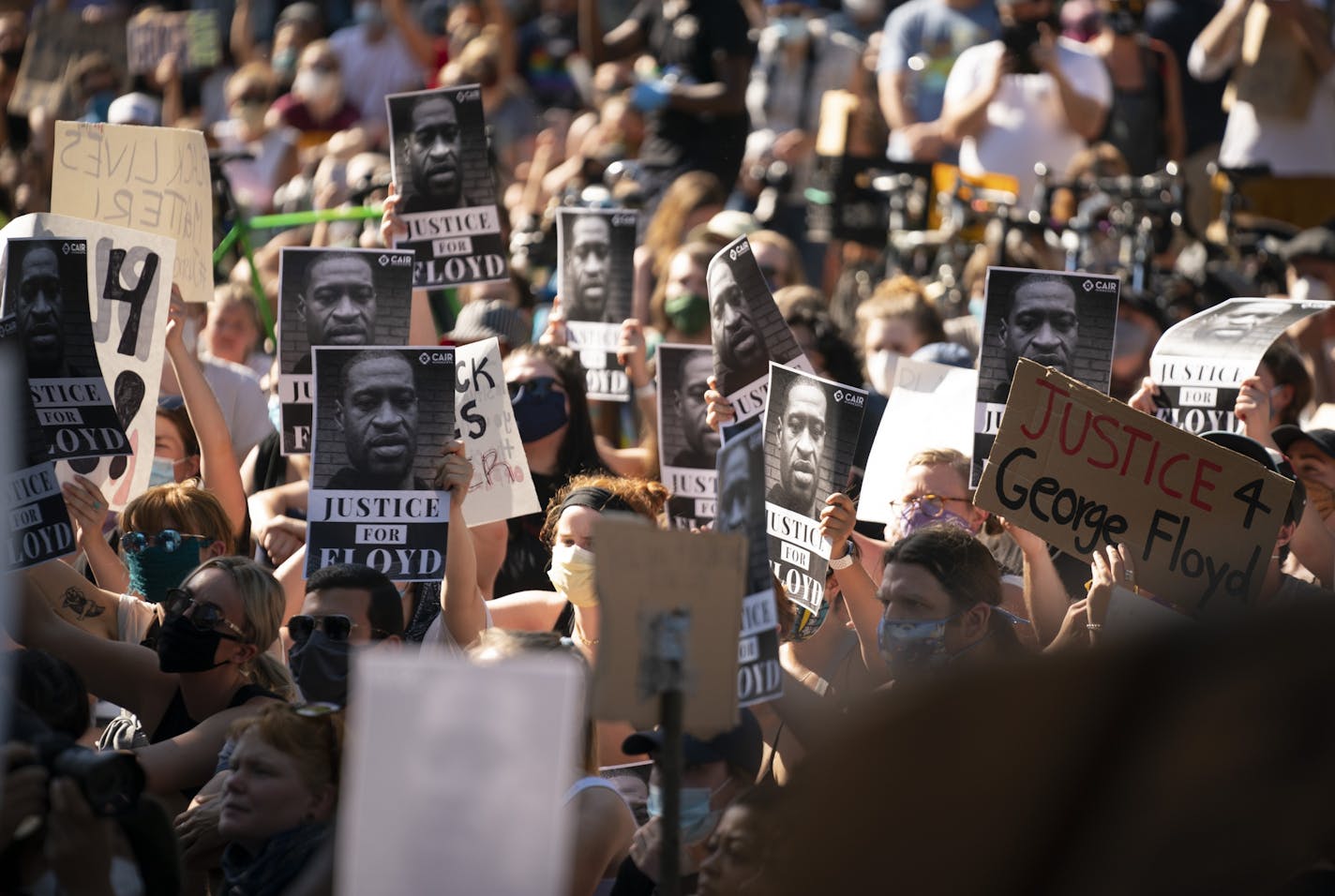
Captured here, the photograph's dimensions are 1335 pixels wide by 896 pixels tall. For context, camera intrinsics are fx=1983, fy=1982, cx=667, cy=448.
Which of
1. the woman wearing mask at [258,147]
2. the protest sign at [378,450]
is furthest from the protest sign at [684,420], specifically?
the woman wearing mask at [258,147]

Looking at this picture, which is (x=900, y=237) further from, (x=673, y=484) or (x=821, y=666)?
(x=821, y=666)

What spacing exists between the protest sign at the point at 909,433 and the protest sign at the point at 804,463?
0.53 metres

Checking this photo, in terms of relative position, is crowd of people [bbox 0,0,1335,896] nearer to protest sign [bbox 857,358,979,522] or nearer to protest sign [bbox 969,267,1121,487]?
protest sign [bbox 969,267,1121,487]

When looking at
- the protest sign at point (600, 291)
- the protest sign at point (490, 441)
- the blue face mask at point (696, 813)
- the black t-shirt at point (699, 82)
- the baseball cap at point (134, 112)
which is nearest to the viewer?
the blue face mask at point (696, 813)

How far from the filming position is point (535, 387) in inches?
235

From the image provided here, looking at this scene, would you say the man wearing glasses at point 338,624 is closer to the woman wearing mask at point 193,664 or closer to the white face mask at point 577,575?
the woman wearing mask at point 193,664

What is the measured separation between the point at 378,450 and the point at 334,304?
3.14 ft

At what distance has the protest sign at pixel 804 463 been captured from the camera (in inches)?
182

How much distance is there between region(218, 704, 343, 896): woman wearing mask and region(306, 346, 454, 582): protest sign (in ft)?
4.22

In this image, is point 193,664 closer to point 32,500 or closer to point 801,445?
point 32,500

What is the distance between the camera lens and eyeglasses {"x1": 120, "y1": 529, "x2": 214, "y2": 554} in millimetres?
4831

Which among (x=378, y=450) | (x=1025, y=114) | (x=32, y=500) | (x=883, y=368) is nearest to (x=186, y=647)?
(x=32, y=500)

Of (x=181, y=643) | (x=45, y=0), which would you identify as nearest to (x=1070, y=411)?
(x=181, y=643)

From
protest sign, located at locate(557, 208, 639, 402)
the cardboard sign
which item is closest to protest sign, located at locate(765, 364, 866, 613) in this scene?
the cardboard sign
